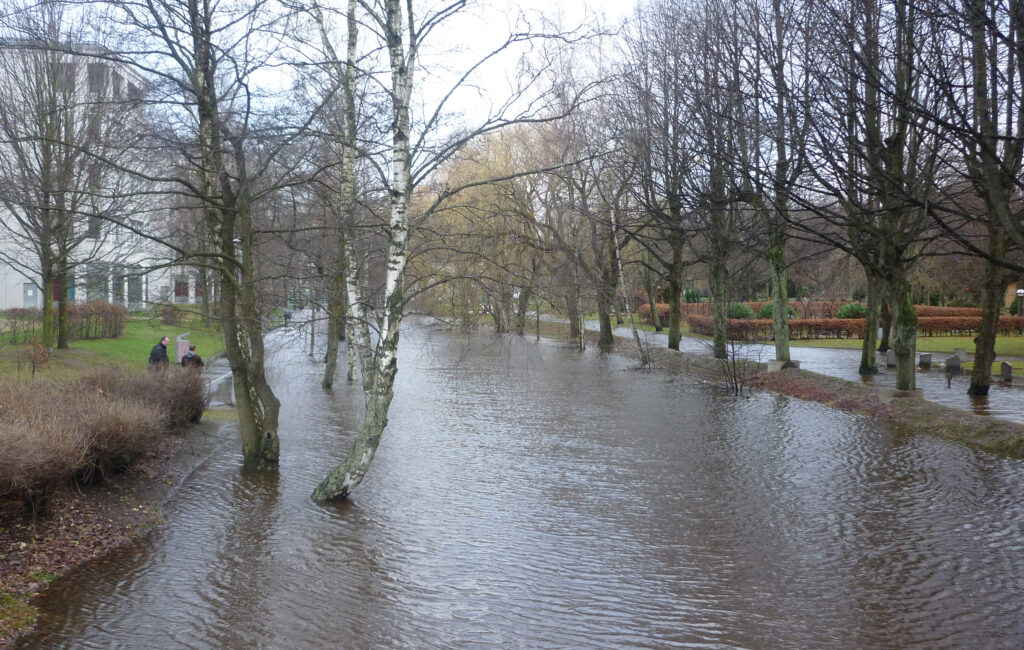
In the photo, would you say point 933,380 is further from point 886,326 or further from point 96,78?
point 96,78

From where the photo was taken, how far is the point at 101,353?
24578mm

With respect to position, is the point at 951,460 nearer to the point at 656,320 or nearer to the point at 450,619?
the point at 450,619

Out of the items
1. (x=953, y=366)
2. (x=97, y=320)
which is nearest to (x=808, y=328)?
(x=953, y=366)

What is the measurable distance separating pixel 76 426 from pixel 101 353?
16281mm

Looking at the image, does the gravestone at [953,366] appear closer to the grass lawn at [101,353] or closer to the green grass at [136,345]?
the grass lawn at [101,353]

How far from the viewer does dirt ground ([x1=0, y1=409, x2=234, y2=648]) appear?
23.8 feet

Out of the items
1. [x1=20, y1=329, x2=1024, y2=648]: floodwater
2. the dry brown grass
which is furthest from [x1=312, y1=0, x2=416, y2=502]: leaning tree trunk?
the dry brown grass

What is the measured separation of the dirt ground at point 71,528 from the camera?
727 centimetres

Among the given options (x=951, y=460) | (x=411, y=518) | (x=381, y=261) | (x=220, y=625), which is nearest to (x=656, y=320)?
(x=381, y=261)

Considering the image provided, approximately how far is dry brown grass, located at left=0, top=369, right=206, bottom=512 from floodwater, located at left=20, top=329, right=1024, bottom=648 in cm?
104

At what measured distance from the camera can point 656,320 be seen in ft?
165

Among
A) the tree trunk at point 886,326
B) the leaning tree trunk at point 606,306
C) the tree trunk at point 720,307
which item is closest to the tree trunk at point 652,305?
the leaning tree trunk at point 606,306

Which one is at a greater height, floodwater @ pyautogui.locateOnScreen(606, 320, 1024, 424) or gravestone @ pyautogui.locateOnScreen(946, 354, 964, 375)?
gravestone @ pyautogui.locateOnScreen(946, 354, 964, 375)

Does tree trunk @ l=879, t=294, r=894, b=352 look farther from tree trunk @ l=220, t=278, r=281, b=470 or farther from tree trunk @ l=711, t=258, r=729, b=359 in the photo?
tree trunk @ l=220, t=278, r=281, b=470
